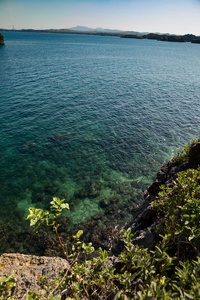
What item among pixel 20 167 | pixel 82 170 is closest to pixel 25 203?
pixel 20 167

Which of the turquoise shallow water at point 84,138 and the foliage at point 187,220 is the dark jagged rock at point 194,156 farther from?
the turquoise shallow water at point 84,138

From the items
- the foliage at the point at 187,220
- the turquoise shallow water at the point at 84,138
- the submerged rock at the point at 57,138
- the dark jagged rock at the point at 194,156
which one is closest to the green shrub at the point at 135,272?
the foliage at the point at 187,220

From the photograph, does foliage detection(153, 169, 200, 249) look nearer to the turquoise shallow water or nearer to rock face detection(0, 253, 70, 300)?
rock face detection(0, 253, 70, 300)

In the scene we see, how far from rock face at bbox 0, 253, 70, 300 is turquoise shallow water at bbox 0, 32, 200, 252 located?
8.41m

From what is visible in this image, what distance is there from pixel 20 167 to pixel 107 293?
714 inches

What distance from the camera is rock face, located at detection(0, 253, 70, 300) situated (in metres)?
5.88

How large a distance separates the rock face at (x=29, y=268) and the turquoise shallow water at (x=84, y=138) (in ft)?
27.6

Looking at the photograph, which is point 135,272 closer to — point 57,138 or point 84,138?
point 84,138

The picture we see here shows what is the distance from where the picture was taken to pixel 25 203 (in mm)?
16469

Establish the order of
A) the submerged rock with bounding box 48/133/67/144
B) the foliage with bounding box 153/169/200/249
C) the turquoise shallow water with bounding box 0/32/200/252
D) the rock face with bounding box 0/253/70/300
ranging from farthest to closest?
the submerged rock with bounding box 48/133/67/144 < the turquoise shallow water with bounding box 0/32/200/252 < the rock face with bounding box 0/253/70/300 < the foliage with bounding box 153/169/200/249

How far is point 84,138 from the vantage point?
2577 centimetres

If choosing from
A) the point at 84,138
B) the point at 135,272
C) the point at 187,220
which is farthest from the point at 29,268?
the point at 84,138

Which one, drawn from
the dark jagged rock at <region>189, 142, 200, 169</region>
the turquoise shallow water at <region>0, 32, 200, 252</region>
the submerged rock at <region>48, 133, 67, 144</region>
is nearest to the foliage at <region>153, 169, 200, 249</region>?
the dark jagged rock at <region>189, 142, 200, 169</region>

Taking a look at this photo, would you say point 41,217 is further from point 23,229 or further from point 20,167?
point 20,167
